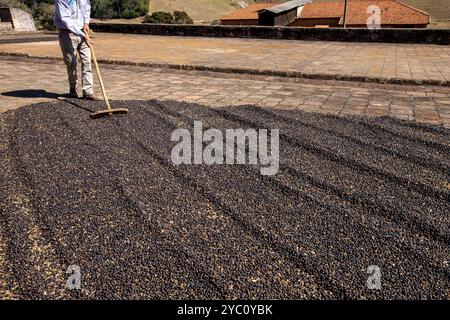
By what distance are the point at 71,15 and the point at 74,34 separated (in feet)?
0.92

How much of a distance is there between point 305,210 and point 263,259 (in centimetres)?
69

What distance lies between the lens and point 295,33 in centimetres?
1502

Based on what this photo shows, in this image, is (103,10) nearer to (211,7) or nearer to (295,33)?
(211,7)

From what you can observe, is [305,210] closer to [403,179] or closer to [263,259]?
[263,259]

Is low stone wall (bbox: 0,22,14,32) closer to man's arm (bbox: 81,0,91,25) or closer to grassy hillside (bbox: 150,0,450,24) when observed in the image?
man's arm (bbox: 81,0,91,25)

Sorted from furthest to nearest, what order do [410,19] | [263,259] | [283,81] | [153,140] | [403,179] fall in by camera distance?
[410,19]
[283,81]
[153,140]
[403,179]
[263,259]

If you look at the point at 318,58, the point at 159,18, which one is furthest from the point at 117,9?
the point at 318,58

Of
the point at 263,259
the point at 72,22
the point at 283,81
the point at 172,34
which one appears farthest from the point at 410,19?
the point at 263,259

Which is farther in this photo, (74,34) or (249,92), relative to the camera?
(249,92)

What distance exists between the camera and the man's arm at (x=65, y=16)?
516 centimetres

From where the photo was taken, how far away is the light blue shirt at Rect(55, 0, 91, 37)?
5168 millimetres

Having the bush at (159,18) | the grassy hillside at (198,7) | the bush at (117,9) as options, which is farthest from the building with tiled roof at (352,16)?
the grassy hillside at (198,7)

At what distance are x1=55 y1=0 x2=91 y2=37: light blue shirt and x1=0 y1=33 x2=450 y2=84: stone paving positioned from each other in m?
3.66

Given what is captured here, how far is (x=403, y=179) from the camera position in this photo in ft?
10.3
